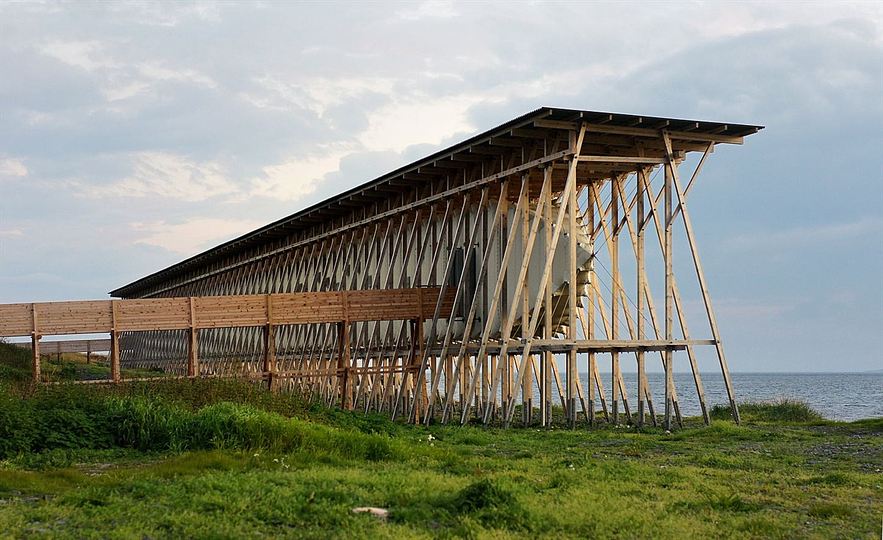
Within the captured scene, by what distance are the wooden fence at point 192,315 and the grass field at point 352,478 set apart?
331 inches

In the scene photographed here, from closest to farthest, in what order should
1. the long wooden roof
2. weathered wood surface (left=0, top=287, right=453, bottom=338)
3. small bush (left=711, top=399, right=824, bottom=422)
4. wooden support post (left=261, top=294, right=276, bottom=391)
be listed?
the long wooden roof, weathered wood surface (left=0, top=287, right=453, bottom=338), wooden support post (left=261, top=294, right=276, bottom=391), small bush (left=711, top=399, right=824, bottom=422)

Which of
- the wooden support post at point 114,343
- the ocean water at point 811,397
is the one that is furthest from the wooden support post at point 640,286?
the ocean water at point 811,397

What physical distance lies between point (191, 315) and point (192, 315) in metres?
0.03

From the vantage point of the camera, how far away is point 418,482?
1403 cm

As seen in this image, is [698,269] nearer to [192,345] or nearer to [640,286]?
[640,286]

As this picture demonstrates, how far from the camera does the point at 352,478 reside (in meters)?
13.9

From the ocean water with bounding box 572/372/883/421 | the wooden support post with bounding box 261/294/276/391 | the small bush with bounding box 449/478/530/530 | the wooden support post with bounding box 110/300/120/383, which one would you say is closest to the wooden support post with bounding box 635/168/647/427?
the wooden support post with bounding box 261/294/276/391

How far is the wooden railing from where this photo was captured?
29672 mm

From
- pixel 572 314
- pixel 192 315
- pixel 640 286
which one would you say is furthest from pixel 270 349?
pixel 640 286

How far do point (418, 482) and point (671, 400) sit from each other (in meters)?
17.3

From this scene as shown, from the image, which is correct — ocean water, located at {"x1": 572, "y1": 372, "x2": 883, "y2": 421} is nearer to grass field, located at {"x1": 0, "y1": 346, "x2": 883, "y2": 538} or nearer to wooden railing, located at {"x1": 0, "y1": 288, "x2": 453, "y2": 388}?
wooden railing, located at {"x1": 0, "y1": 288, "x2": 453, "y2": 388}

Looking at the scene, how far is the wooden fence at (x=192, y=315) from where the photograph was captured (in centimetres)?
2967

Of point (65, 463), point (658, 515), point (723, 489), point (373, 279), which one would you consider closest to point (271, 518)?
point (658, 515)

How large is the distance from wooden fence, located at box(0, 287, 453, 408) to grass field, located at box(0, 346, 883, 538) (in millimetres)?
8410
